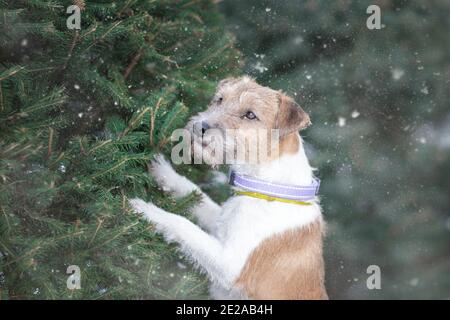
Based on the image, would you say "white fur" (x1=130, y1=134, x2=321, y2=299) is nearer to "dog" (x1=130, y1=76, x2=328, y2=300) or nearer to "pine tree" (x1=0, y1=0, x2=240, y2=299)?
"dog" (x1=130, y1=76, x2=328, y2=300)

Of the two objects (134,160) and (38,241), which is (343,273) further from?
(38,241)

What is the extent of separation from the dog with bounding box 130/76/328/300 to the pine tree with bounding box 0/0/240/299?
151 mm

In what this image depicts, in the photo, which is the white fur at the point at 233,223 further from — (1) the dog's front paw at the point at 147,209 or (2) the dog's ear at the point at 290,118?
(2) the dog's ear at the point at 290,118

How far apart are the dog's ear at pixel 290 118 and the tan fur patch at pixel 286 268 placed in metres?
0.58

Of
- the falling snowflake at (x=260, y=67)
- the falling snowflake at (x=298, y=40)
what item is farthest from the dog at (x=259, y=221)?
the falling snowflake at (x=298, y=40)

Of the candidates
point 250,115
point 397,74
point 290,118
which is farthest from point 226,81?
point 397,74

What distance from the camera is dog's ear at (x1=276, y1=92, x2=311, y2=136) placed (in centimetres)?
290

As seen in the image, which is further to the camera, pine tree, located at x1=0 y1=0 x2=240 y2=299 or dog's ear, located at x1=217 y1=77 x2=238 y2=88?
dog's ear, located at x1=217 y1=77 x2=238 y2=88

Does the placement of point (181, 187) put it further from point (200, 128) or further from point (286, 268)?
point (286, 268)

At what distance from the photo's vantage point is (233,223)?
2920 millimetres

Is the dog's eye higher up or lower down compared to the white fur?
higher up

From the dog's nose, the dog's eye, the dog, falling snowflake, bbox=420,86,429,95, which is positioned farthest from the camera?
falling snowflake, bbox=420,86,429,95

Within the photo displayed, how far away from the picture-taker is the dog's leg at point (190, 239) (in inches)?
104

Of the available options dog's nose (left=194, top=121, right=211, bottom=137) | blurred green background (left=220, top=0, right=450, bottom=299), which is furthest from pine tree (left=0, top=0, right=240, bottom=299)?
blurred green background (left=220, top=0, right=450, bottom=299)
